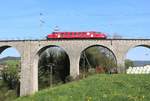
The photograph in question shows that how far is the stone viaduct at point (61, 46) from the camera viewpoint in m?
55.1

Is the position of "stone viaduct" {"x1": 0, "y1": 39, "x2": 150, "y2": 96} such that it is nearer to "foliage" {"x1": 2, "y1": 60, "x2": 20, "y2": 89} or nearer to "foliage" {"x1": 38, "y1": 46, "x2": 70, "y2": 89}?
"foliage" {"x1": 38, "y1": 46, "x2": 70, "y2": 89}

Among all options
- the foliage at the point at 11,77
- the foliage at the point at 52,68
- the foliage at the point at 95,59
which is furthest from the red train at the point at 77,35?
the foliage at the point at 11,77

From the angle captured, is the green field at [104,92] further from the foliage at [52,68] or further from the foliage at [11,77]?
the foliage at [11,77]

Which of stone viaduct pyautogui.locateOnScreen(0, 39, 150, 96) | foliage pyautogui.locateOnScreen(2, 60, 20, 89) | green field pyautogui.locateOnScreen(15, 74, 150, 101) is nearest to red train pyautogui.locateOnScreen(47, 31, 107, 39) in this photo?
stone viaduct pyautogui.locateOnScreen(0, 39, 150, 96)

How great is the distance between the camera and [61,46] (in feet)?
190

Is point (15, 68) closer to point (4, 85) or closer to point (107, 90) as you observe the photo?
point (4, 85)

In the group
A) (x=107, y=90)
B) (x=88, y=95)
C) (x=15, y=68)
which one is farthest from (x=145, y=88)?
(x=15, y=68)

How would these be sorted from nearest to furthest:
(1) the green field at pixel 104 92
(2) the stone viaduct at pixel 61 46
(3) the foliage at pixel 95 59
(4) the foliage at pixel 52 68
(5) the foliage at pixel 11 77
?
1. (1) the green field at pixel 104 92
2. (2) the stone viaduct at pixel 61 46
3. (4) the foliage at pixel 52 68
4. (3) the foliage at pixel 95 59
5. (5) the foliage at pixel 11 77

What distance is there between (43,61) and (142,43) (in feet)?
84.9

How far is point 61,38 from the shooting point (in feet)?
190

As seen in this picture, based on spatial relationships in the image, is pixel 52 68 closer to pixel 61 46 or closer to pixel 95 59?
pixel 95 59

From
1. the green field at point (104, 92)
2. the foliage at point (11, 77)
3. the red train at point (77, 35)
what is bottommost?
the foliage at point (11, 77)

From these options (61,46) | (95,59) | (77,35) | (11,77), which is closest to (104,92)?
(77,35)

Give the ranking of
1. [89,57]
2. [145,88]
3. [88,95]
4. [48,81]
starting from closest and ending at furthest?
1. [88,95]
2. [145,88]
3. [48,81]
4. [89,57]
